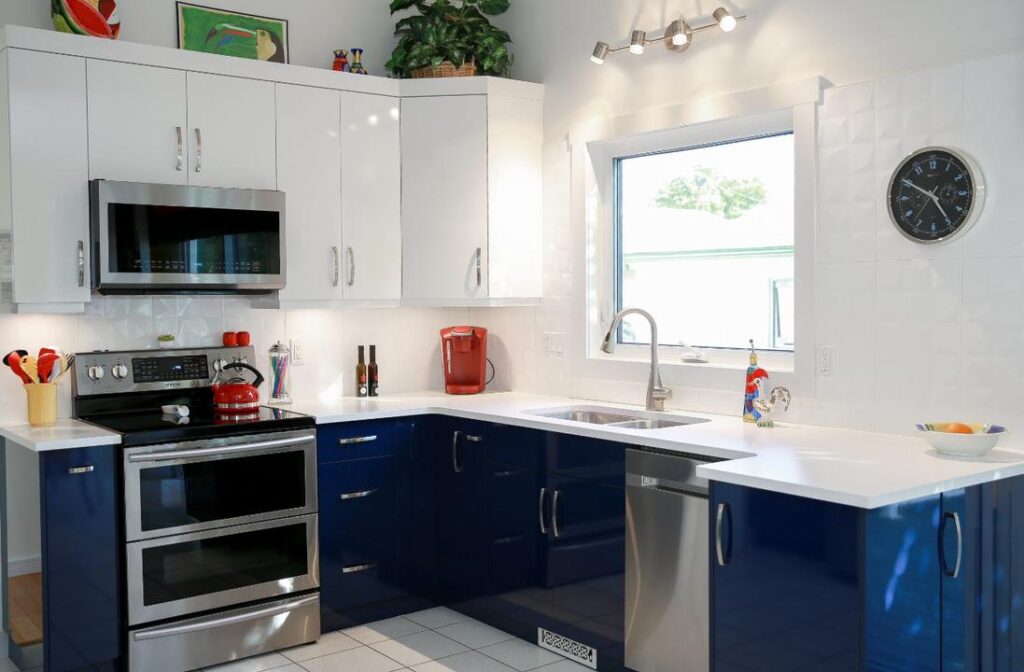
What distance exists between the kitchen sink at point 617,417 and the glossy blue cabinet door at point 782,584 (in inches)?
37.8

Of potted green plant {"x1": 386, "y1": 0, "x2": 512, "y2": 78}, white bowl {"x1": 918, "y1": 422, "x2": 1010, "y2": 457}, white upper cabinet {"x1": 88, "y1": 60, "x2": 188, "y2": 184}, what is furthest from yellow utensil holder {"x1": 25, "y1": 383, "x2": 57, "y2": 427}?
white bowl {"x1": 918, "y1": 422, "x2": 1010, "y2": 457}

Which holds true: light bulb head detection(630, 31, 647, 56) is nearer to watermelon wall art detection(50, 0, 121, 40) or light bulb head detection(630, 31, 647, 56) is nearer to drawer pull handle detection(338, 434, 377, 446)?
drawer pull handle detection(338, 434, 377, 446)

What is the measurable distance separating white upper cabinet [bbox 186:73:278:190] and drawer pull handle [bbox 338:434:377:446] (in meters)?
1.04

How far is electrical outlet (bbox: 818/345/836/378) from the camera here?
331cm

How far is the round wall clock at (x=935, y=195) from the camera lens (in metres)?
2.90

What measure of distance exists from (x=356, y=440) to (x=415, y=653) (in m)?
0.84

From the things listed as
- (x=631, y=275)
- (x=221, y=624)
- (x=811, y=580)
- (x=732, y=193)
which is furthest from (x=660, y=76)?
(x=221, y=624)

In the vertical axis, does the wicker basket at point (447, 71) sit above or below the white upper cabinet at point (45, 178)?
above

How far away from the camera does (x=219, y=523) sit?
352 centimetres

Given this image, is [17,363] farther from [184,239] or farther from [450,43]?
[450,43]

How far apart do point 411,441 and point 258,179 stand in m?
1.21

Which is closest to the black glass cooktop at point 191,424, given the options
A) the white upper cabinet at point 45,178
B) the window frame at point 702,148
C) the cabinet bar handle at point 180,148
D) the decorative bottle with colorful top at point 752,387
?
the white upper cabinet at point 45,178

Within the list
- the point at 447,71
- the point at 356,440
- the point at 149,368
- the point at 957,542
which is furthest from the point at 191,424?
the point at 957,542

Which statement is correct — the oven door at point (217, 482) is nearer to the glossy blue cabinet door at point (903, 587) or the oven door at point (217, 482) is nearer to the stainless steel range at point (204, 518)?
the stainless steel range at point (204, 518)
